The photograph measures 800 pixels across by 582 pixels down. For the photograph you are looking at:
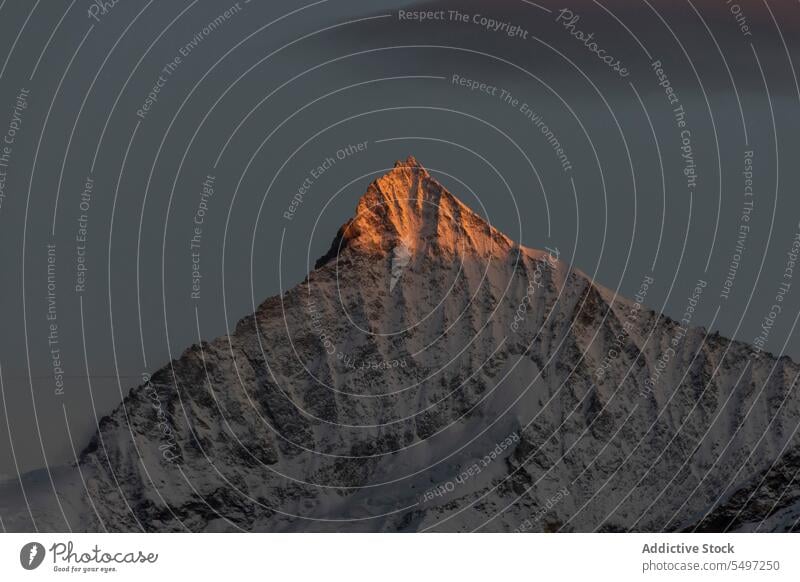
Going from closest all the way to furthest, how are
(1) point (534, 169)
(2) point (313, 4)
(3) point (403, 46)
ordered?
(2) point (313, 4), (3) point (403, 46), (1) point (534, 169)

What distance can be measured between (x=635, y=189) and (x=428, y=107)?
1656 cm

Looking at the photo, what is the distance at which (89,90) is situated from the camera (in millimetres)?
82875
